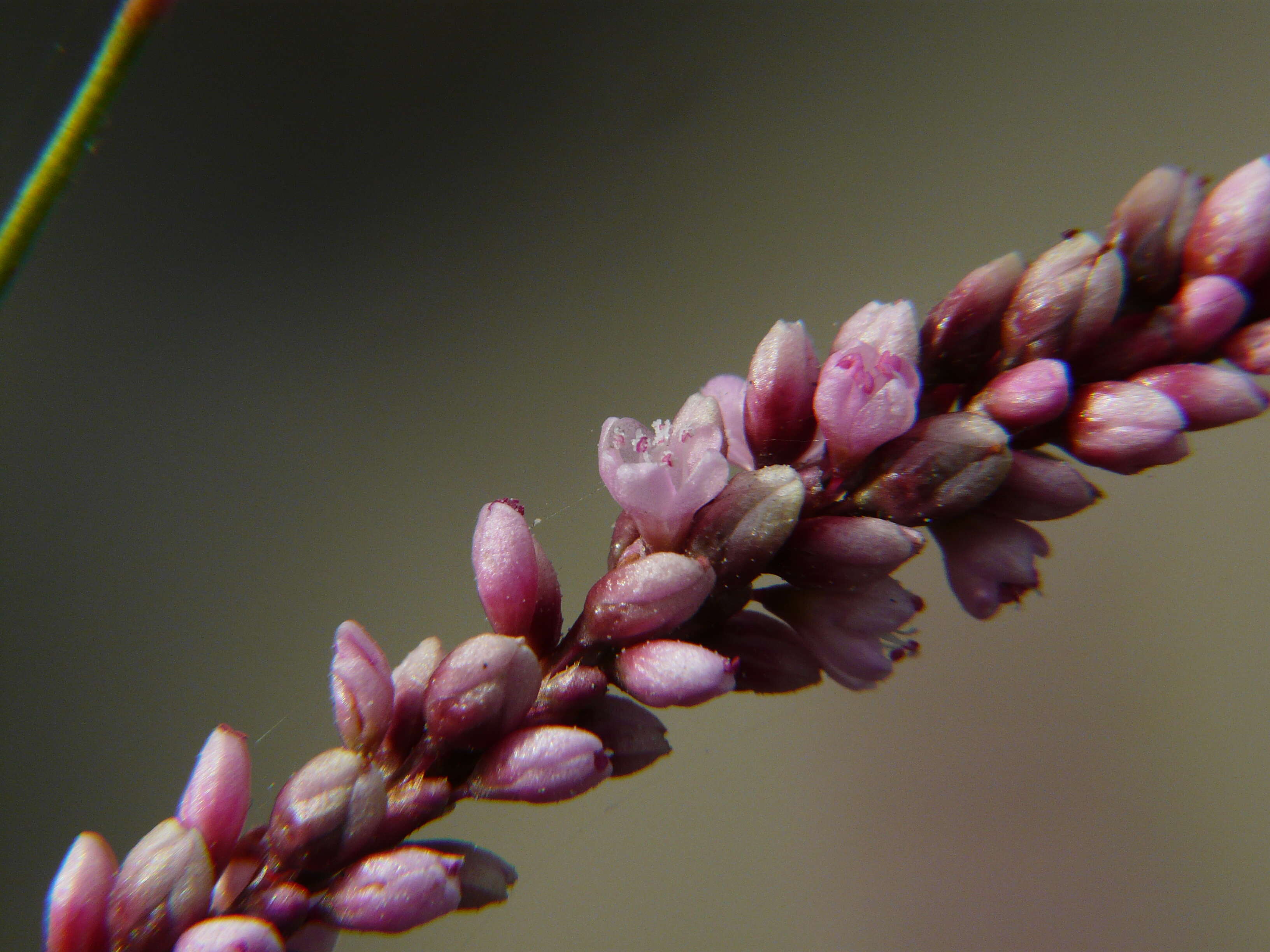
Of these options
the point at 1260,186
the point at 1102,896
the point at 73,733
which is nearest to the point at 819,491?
the point at 1260,186

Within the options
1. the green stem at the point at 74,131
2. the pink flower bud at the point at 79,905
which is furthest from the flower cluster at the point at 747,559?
the green stem at the point at 74,131

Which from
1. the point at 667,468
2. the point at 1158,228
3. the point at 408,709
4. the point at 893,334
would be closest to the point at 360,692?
the point at 408,709

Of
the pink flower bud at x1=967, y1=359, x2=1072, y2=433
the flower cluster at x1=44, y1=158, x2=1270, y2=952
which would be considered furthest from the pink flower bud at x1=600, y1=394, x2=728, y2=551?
the pink flower bud at x1=967, y1=359, x2=1072, y2=433

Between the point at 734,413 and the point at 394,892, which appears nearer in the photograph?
the point at 394,892

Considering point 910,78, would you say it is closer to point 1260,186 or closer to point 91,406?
point 1260,186

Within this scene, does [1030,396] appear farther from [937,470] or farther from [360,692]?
[360,692]
